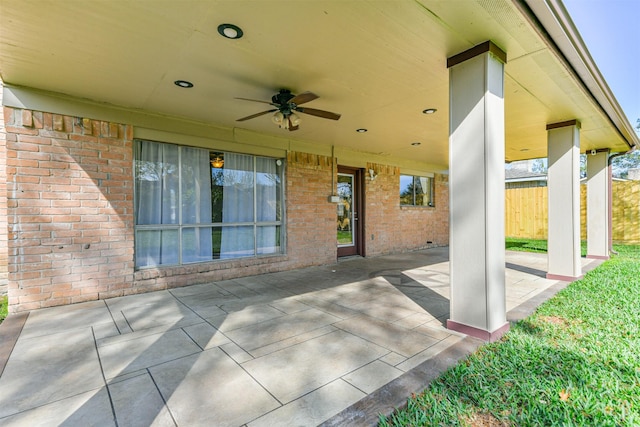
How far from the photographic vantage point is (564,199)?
15.4 ft

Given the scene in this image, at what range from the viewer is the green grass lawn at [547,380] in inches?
65.0

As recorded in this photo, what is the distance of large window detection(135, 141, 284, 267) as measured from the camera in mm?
4555

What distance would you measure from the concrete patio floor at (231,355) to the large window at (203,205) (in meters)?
0.85

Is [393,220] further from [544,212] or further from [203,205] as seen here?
[544,212]

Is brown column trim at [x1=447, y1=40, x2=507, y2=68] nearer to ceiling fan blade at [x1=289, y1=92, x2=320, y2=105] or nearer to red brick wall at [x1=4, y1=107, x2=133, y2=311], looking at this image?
ceiling fan blade at [x1=289, y1=92, x2=320, y2=105]

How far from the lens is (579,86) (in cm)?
340

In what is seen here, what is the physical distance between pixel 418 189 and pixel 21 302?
8.81 metres

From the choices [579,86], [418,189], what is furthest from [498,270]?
[418,189]

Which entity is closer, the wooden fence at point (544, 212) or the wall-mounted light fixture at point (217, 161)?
the wall-mounted light fixture at point (217, 161)

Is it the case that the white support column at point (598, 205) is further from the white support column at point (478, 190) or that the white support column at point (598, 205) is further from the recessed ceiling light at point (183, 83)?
the recessed ceiling light at point (183, 83)

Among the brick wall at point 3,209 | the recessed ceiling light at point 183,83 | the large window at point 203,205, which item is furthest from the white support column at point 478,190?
the brick wall at point 3,209

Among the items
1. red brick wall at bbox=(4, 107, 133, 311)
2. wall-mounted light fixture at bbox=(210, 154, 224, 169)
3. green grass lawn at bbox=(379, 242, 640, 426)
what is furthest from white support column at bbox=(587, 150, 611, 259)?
red brick wall at bbox=(4, 107, 133, 311)

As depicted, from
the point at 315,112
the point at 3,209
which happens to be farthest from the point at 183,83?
the point at 3,209

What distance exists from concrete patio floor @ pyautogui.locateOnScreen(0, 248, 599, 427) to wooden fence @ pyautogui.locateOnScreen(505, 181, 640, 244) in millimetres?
7365
